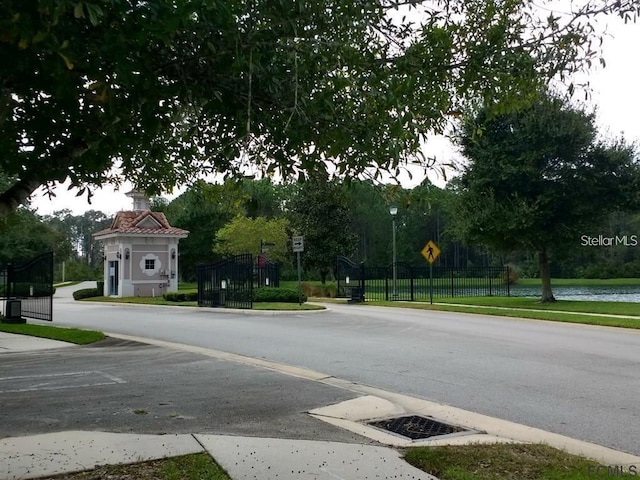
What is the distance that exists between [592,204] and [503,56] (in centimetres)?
2312

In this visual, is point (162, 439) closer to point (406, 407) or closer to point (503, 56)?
point (406, 407)

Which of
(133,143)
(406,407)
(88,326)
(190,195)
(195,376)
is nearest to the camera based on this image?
(133,143)

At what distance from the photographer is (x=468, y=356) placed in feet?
40.8

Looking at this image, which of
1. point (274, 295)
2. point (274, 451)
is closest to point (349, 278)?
point (274, 295)

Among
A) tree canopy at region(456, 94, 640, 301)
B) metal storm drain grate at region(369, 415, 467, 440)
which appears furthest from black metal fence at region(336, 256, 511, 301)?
metal storm drain grate at region(369, 415, 467, 440)

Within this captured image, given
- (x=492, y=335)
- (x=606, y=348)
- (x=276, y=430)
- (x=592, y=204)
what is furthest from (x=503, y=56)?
(x=592, y=204)

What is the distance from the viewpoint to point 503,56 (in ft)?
19.0

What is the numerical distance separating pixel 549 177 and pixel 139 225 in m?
26.1

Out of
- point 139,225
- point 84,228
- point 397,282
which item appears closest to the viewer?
point 397,282

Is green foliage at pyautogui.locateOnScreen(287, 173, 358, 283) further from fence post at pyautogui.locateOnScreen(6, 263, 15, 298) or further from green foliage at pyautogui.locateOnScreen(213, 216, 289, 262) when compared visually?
fence post at pyautogui.locateOnScreen(6, 263, 15, 298)

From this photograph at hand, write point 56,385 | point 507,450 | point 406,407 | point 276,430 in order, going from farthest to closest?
Result: point 56,385, point 406,407, point 276,430, point 507,450

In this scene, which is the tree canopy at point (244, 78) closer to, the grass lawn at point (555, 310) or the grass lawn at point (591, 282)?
the grass lawn at point (555, 310)

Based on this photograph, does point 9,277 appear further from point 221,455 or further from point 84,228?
point 84,228

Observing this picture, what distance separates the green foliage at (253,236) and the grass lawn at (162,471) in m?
45.6
